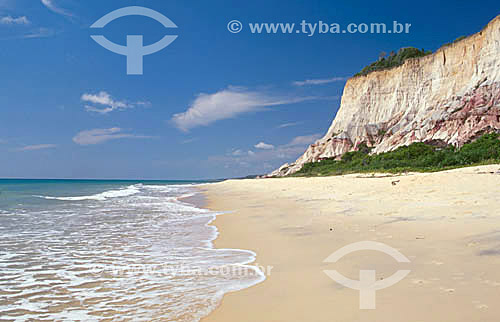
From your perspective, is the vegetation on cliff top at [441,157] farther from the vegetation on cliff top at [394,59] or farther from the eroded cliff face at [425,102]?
the vegetation on cliff top at [394,59]

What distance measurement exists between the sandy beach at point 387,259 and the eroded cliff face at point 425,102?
26.9 m

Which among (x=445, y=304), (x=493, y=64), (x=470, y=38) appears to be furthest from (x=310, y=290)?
(x=470, y=38)

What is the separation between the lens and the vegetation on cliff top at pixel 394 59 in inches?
2142

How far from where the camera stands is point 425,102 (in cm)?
4322

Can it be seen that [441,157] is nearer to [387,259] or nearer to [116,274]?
[387,259]

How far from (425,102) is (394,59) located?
682 inches

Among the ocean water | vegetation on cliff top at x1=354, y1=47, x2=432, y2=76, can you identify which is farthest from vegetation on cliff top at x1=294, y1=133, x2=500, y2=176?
vegetation on cliff top at x1=354, y1=47, x2=432, y2=76

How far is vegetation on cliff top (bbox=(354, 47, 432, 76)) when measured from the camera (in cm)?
5441

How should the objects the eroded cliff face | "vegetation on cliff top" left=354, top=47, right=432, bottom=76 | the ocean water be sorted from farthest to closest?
1. "vegetation on cliff top" left=354, top=47, right=432, bottom=76
2. the eroded cliff face
3. the ocean water

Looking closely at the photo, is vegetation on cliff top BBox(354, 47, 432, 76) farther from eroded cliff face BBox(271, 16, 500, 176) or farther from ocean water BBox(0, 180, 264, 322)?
ocean water BBox(0, 180, 264, 322)

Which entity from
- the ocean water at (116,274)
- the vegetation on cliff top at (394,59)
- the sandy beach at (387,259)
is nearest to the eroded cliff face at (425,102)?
the vegetation on cliff top at (394,59)

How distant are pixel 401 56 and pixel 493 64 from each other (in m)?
22.7

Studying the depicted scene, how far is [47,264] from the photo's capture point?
17.7 feet

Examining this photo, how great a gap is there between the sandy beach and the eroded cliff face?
26891mm
